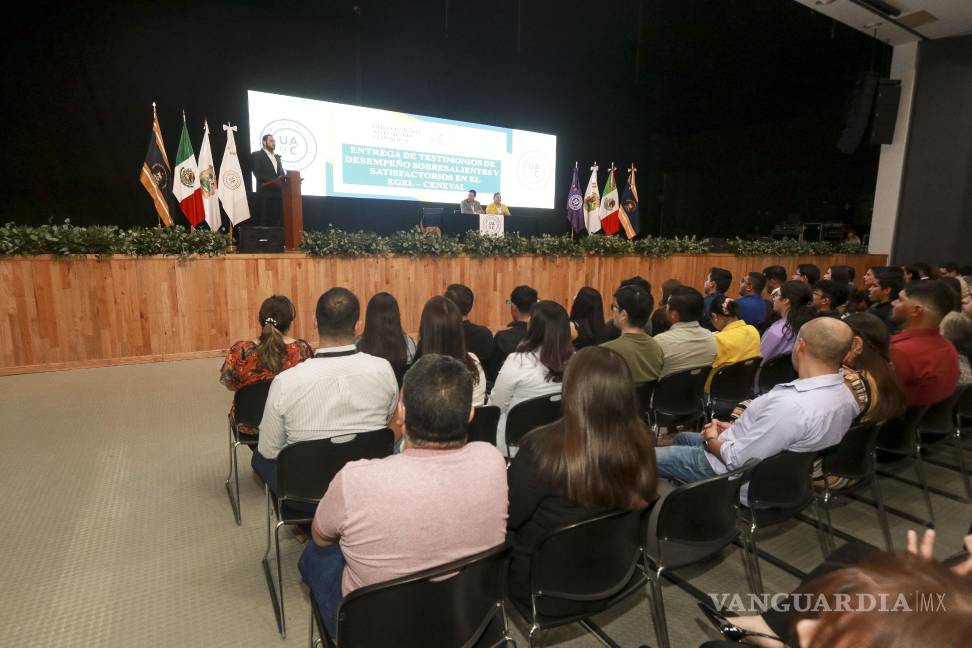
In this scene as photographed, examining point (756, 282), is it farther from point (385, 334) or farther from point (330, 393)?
point (330, 393)

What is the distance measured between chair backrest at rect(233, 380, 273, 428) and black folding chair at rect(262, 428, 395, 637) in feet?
Answer: 2.22

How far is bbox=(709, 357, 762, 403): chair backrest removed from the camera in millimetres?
3197

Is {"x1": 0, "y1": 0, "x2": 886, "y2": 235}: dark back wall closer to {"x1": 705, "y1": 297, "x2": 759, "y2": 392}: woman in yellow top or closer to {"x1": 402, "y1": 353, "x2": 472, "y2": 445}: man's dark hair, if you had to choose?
{"x1": 705, "y1": 297, "x2": 759, "y2": 392}: woman in yellow top

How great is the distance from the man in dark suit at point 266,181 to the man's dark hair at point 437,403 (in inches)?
219

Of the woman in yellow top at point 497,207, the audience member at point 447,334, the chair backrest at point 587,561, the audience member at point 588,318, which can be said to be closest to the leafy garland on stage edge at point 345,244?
the woman in yellow top at point 497,207

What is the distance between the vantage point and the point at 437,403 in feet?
4.30

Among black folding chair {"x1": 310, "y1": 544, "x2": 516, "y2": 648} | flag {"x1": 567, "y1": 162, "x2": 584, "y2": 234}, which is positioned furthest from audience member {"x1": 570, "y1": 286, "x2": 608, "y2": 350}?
flag {"x1": 567, "y1": 162, "x2": 584, "y2": 234}

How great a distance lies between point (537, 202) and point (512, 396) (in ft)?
25.1

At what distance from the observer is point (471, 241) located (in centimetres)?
671

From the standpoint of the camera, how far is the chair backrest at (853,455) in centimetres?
215

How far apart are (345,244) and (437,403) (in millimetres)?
4958

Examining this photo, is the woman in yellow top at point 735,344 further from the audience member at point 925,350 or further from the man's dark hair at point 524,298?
the man's dark hair at point 524,298

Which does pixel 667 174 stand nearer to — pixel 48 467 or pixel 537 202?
pixel 537 202

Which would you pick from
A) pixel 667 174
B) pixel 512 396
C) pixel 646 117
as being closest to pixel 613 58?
pixel 646 117
